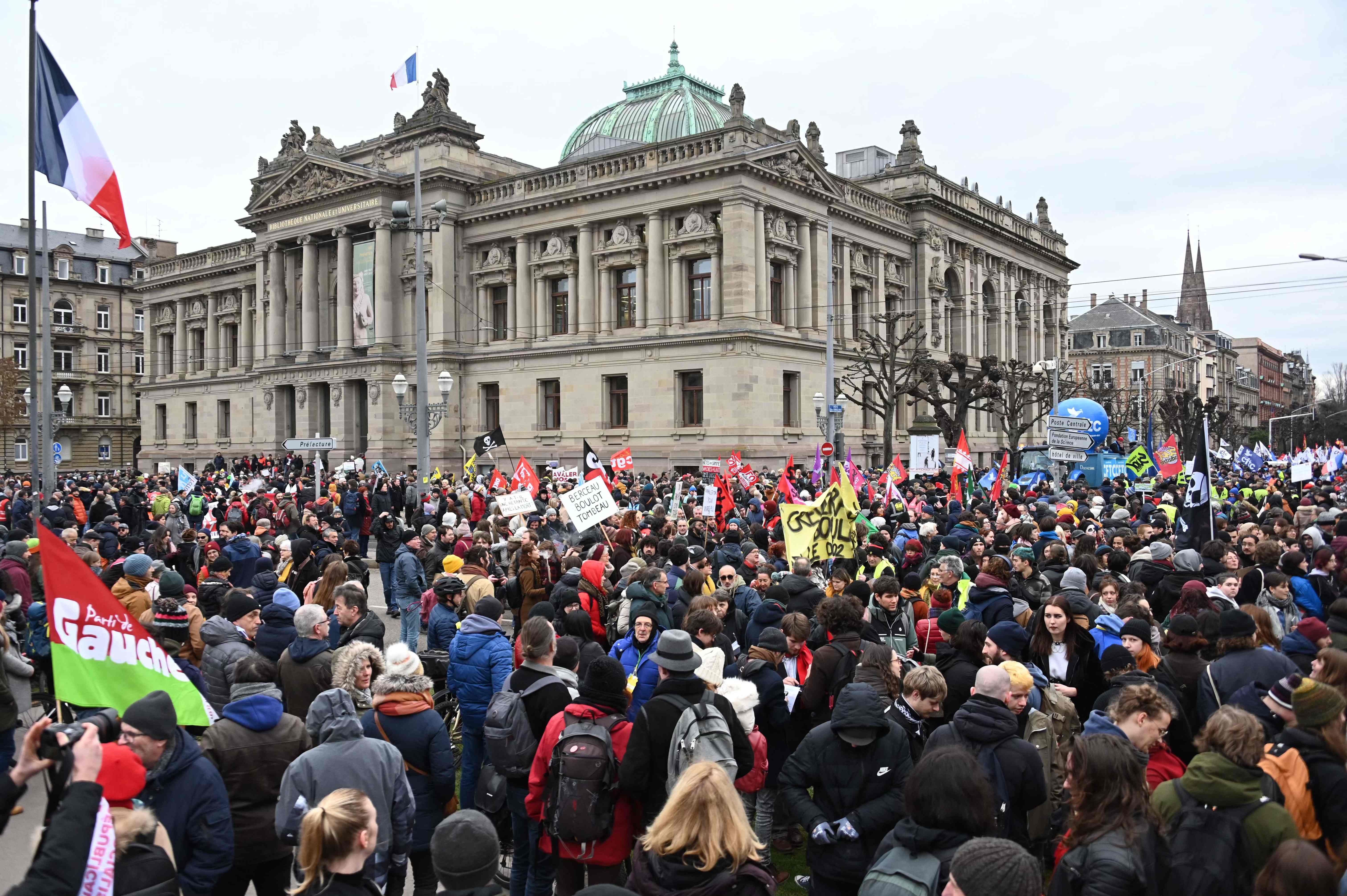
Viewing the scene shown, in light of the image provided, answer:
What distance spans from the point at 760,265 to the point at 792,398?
600cm

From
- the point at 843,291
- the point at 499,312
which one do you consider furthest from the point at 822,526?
the point at 499,312

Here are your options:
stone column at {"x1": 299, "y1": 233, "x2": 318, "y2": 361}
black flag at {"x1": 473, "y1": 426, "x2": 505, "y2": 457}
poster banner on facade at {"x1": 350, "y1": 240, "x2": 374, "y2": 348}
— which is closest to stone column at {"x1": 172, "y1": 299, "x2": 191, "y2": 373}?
stone column at {"x1": 299, "y1": 233, "x2": 318, "y2": 361}

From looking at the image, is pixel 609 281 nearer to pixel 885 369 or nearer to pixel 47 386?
pixel 885 369

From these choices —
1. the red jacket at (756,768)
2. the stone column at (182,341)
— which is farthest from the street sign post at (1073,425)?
the stone column at (182,341)

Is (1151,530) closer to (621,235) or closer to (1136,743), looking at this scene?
(1136,743)

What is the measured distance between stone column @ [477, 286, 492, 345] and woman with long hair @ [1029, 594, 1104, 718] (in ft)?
141

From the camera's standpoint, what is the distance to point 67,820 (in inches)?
132

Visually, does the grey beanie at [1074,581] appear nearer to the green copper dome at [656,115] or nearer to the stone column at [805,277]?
the stone column at [805,277]

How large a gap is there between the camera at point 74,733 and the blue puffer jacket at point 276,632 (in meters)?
2.74

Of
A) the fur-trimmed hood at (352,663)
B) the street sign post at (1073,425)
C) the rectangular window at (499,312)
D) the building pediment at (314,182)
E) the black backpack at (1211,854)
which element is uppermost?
the building pediment at (314,182)

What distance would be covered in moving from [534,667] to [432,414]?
111 feet

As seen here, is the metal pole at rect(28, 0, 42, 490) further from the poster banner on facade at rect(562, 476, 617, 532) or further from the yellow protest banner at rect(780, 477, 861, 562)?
the yellow protest banner at rect(780, 477, 861, 562)

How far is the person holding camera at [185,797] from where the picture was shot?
4473 mm

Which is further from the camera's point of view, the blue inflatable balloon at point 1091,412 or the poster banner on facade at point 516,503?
the blue inflatable balloon at point 1091,412
